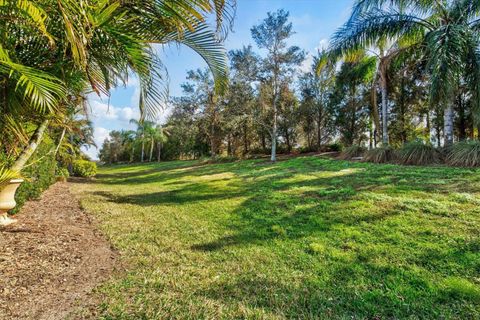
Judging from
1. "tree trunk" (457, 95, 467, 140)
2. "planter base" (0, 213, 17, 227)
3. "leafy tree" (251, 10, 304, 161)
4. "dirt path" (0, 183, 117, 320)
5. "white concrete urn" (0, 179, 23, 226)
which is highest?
"leafy tree" (251, 10, 304, 161)

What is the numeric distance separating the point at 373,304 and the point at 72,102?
171 inches

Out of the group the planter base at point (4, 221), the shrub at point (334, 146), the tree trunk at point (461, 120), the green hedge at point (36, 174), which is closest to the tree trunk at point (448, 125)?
the tree trunk at point (461, 120)

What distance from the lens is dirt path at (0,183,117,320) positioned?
2.13m

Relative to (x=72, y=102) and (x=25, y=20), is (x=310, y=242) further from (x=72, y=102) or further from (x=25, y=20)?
(x=72, y=102)

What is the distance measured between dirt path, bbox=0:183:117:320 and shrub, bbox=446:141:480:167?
8326 mm

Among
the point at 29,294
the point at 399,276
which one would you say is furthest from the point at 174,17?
the point at 399,276

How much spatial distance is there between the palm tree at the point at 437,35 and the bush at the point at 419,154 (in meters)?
0.69

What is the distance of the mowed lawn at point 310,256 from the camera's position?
6.79 feet

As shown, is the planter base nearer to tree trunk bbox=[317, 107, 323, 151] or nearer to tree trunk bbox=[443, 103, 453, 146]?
tree trunk bbox=[443, 103, 453, 146]

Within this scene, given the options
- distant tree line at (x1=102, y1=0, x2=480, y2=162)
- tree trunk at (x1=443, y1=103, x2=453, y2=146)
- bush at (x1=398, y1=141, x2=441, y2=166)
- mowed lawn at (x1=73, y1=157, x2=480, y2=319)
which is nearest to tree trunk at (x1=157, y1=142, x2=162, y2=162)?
distant tree line at (x1=102, y1=0, x2=480, y2=162)

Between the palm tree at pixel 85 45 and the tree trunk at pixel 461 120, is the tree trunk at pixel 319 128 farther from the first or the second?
the palm tree at pixel 85 45

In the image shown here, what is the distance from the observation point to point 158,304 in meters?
2.15

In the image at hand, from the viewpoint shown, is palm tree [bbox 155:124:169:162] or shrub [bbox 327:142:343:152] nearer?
shrub [bbox 327:142:343:152]

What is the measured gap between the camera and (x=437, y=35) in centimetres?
680
